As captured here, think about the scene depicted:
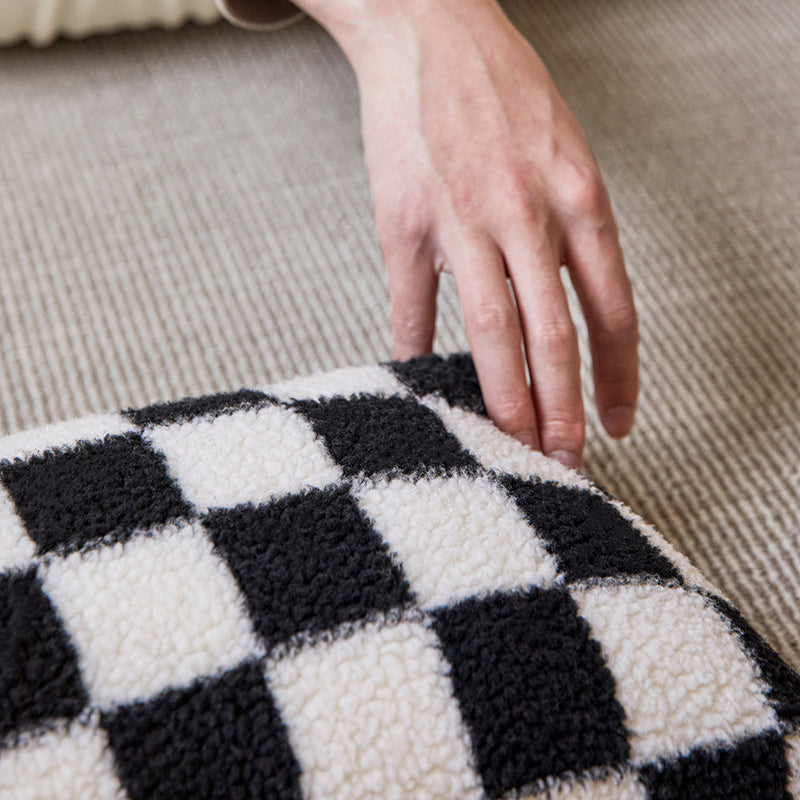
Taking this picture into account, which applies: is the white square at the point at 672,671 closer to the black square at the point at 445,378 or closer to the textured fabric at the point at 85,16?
the black square at the point at 445,378

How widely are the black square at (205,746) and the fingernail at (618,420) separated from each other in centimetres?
24

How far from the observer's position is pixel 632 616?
0.22 metres

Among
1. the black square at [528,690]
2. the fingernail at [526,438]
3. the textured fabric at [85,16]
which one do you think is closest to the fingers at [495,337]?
the fingernail at [526,438]

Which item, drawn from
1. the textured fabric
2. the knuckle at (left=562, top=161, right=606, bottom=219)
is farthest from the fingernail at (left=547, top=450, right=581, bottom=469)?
the textured fabric

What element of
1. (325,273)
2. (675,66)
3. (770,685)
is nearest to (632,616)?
(770,685)

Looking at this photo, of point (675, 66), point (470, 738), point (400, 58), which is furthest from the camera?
point (675, 66)

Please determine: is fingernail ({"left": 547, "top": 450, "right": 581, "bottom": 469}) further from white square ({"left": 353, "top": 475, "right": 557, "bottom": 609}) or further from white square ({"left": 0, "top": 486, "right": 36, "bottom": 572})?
white square ({"left": 0, "top": 486, "right": 36, "bottom": 572})

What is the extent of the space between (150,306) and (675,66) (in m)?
0.39

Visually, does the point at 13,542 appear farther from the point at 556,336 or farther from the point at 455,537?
the point at 556,336

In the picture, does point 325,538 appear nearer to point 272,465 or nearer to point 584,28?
point 272,465

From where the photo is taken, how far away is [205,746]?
18 centimetres

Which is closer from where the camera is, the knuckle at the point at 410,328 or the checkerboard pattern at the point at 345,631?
the checkerboard pattern at the point at 345,631

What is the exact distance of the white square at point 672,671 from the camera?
20 centimetres

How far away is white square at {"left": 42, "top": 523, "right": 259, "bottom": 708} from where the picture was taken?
19 centimetres
